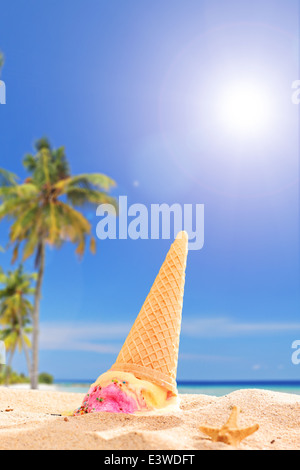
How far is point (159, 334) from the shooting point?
198 inches

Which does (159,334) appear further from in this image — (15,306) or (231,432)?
(15,306)

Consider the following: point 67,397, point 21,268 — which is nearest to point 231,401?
point 67,397

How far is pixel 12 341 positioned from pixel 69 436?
33718mm

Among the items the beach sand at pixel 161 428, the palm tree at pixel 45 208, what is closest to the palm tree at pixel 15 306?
the palm tree at pixel 45 208

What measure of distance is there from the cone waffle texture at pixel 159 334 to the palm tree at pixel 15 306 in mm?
28874

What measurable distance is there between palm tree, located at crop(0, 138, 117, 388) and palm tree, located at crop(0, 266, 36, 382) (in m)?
11.6

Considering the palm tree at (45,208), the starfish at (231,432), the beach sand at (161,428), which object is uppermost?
the palm tree at (45,208)

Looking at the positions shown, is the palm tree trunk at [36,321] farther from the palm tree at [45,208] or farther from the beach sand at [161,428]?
the beach sand at [161,428]

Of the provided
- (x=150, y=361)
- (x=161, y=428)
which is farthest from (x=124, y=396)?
(x=161, y=428)

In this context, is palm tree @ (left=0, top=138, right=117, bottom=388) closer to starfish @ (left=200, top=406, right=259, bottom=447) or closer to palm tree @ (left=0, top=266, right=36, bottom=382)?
palm tree @ (left=0, top=266, right=36, bottom=382)

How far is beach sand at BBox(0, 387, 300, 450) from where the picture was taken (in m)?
3.19

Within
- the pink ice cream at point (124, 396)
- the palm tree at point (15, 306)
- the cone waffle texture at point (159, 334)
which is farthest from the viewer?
the palm tree at point (15, 306)

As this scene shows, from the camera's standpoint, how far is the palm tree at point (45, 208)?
69.0ft

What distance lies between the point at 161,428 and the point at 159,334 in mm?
1277
